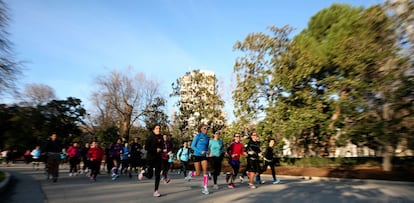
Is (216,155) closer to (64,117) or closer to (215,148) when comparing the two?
(215,148)

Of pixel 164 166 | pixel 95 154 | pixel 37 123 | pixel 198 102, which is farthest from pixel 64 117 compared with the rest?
pixel 164 166

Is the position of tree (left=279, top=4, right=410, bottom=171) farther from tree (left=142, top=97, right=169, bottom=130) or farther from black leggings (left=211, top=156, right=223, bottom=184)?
tree (left=142, top=97, right=169, bottom=130)

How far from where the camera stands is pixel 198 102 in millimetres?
33000

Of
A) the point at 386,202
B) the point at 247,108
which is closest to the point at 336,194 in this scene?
the point at 386,202

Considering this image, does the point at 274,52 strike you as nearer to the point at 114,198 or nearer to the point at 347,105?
the point at 347,105

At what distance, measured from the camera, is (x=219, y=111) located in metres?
32.4

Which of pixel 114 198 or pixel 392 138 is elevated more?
pixel 392 138

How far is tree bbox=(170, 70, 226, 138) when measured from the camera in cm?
3231

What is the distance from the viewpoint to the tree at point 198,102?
106 ft

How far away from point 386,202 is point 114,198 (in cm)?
640

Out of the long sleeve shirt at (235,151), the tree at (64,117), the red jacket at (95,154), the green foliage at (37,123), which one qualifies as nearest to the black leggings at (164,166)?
the long sleeve shirt at (235,151)

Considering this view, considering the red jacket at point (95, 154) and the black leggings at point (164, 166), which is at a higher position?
the red jacket at point (95, 154)

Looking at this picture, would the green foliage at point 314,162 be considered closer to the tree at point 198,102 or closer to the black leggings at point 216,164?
the tree at point 198,102

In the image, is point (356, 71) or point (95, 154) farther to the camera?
point (95, 154)
